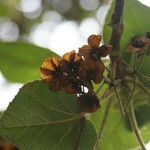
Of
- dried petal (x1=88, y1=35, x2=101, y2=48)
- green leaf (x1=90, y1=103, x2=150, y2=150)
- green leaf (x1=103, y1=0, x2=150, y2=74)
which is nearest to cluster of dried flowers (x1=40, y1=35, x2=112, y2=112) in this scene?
dried petal (x1=88, y1=35, x2=101, y2=48)

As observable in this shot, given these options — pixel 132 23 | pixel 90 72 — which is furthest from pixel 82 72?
pixel 132 23

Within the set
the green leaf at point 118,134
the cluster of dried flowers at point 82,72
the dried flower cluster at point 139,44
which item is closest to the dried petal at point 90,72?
the cluster of dried flowers at point 82,72

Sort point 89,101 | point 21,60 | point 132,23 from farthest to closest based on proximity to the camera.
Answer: point 21,60 < point 132,23 < point 89,101

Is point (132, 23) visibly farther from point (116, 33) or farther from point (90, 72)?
point (90, 72)

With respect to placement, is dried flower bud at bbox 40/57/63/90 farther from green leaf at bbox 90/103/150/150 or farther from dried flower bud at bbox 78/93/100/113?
green leaf at bbox 90/103/150/150

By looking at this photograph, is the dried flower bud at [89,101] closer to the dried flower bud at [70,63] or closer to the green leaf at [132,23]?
the dried flower bud at [70,63]
